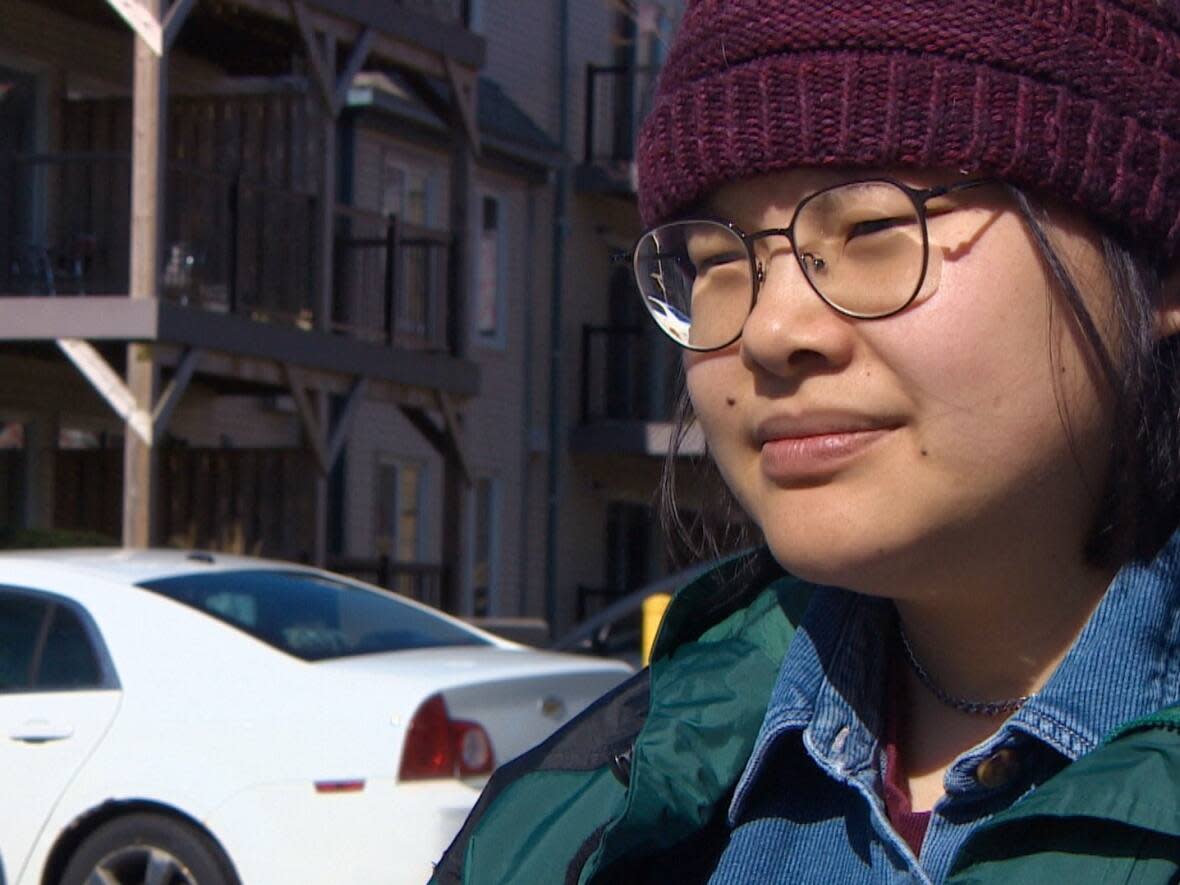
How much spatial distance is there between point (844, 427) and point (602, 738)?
0.42 m

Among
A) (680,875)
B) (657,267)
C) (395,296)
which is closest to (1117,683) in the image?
(680,875)

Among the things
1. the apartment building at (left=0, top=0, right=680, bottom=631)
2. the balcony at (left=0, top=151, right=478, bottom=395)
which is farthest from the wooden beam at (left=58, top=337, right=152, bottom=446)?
the balcony at (left=0, top=151, right=478, bottom=395)

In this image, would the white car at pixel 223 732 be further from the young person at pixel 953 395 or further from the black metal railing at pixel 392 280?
the black metal railing at pixel 392 280

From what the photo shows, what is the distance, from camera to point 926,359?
58.7 inches

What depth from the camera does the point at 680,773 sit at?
170 centimetres

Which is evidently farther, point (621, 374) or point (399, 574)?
point (621, 374)

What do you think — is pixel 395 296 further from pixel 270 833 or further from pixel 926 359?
pixel 926 359

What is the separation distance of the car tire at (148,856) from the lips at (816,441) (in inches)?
196

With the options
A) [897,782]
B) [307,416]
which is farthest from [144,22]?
[897,782]

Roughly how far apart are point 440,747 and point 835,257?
16.4ft

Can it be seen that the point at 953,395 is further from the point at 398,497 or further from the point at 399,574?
the point at 398,497

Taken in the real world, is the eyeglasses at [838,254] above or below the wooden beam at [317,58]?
below

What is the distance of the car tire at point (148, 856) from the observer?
6254mm

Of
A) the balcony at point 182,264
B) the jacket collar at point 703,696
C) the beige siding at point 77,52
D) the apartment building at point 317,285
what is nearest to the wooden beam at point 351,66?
the apartment building at point 317,285
